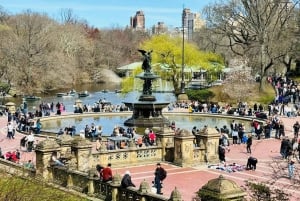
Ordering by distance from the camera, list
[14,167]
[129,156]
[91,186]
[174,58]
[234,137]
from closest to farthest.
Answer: [91,186]
[14,167]
[129,156]
[234,137]
[174,58]

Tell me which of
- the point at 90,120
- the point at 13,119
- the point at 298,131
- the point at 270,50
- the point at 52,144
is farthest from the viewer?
the point at 270,50

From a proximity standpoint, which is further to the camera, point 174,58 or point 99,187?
point 174,58

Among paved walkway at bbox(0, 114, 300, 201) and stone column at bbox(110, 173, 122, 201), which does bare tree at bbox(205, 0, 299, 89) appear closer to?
paved walkway at bbox(0, 114, 300, 201)

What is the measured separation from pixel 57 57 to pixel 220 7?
34.9 meters

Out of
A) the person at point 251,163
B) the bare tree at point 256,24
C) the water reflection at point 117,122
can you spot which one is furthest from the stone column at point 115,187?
the bare tree at point 256,24

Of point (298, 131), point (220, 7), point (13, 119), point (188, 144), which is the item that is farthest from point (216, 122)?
point (220, 7)

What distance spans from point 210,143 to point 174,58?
153 feet

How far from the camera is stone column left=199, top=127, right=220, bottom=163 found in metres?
26.1

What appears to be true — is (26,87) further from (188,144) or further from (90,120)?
(188,144)

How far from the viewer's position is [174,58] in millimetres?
72250

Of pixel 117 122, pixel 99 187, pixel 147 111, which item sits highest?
pixel 147 111

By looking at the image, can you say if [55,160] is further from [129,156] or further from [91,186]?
[129,156]

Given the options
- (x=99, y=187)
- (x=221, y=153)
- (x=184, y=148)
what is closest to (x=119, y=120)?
(x=221, y=153)

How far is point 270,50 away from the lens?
204ft
